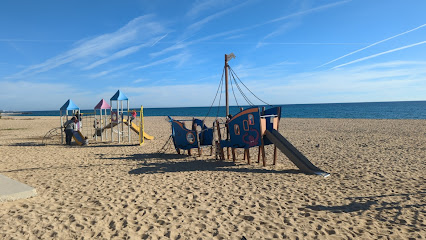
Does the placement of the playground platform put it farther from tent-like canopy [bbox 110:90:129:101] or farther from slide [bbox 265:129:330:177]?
tent-like canopy [bbox 110:90:129:101]

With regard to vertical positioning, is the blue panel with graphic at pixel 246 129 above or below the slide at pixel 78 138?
above

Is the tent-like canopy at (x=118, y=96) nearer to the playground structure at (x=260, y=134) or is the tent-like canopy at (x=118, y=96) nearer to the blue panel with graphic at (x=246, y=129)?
the playground structure at (x=260, y=134)

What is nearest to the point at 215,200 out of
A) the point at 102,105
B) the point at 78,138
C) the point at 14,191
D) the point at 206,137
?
the point at 14,191

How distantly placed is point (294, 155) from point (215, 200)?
3.35 metres

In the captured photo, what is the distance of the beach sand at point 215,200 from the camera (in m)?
3.90

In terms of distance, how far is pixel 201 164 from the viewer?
8617 millimetres

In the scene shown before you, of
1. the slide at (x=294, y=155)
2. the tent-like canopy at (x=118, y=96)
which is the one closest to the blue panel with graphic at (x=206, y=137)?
the slide at (x=294, y=155)

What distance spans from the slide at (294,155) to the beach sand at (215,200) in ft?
0.94

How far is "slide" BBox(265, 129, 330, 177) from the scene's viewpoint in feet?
23.6

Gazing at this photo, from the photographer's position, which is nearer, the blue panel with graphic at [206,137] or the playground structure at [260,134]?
the playground structure at [260,134]

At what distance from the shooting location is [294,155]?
7547mm

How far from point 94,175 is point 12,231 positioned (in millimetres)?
3324

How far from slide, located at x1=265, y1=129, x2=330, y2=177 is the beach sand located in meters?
0.29

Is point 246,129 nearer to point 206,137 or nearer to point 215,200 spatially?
point 206,137
